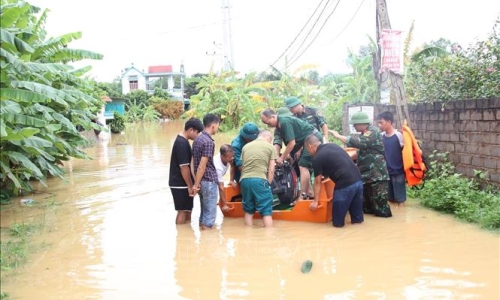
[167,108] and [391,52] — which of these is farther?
[167,108]

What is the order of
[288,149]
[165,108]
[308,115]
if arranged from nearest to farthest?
[288,149]
[308,115]
[165,108]

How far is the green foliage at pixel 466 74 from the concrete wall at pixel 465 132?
11.1 inches

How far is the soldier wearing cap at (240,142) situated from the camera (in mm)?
7320

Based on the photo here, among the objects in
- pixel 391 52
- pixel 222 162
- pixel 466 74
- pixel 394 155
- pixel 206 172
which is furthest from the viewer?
pixel 391 52

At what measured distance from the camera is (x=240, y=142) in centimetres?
755

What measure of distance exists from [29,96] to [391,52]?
6289mm

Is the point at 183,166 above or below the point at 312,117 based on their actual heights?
below

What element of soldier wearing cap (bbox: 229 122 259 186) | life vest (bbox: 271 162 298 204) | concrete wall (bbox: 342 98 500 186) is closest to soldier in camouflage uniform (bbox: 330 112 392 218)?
life vest (bbox: 271 162 298 204)

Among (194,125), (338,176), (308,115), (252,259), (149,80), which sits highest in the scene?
(149,80)

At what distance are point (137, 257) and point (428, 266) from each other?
126 inches

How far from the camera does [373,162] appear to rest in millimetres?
7297

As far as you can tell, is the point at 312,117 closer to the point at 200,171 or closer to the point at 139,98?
the point at 200,171

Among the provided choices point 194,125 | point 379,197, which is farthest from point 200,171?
point 379,197

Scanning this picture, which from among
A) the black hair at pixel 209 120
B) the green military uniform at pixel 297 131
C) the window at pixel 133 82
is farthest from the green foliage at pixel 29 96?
the window at pixel 133 82
